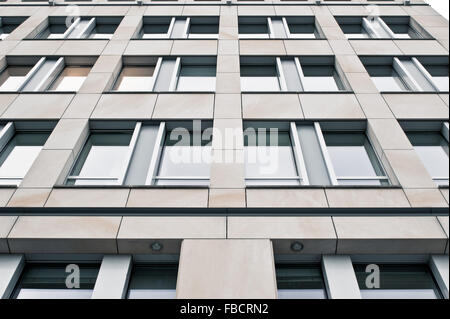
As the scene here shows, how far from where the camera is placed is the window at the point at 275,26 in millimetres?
16828

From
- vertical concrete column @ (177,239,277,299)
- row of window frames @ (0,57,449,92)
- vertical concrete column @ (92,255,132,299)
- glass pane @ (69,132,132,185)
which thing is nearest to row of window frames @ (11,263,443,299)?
vertical concrete column @ (92,255,132,299)

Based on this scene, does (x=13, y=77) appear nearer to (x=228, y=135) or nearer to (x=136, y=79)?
(x=136, y=79)

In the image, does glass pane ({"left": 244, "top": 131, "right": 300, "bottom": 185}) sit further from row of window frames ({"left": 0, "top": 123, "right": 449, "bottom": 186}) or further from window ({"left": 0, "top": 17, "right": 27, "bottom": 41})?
window ({"left": 0, "top": 17, "right": 27, "bottom": 41})

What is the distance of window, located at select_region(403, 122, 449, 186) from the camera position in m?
9.80

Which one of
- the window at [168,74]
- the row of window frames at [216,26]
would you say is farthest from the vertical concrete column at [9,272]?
the row of window frames at [216,26]

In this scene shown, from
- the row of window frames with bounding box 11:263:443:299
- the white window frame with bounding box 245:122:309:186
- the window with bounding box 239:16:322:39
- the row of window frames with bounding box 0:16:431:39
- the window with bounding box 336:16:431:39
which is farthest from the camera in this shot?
the window with bounding box 239:16:322:39

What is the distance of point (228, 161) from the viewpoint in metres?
9.36

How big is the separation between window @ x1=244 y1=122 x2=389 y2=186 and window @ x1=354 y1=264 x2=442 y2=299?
2.30 metres

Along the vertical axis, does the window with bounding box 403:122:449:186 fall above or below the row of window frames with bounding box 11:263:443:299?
above

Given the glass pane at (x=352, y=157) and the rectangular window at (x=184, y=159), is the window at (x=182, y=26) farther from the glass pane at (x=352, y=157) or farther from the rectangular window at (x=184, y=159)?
the glass pane at (x=352, y=157)

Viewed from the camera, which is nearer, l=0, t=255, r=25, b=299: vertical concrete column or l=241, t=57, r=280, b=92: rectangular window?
l=0, t=255, r=25, b=299: vertical concrete column

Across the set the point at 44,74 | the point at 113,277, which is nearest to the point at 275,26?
the point at 44,74

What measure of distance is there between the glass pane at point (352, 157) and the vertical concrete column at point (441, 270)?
2329mm

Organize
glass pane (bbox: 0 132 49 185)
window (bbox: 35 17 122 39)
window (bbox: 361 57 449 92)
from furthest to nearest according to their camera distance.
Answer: window (bbox: 35 17 122 39) → window (bbox: 361 57 449 92) → glass pane (bbox: 0 132 49 185)
